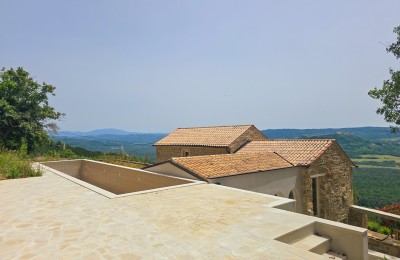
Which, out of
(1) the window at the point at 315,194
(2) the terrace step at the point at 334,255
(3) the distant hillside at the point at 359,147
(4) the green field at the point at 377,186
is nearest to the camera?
(2) the terrace step at the point at 334,255

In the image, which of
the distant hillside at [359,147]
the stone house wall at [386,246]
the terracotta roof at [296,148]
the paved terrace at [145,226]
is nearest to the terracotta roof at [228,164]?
the terracotta roof at [296,148]

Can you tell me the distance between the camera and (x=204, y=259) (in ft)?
13.8

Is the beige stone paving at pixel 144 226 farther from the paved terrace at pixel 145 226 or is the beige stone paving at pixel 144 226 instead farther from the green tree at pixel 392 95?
the green tree at pixel 392 95

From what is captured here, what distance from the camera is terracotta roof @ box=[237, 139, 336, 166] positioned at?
16.1 meters

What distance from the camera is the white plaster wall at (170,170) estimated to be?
39.9 ft

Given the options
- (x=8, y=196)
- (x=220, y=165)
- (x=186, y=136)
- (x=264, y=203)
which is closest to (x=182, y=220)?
(x=264, y=203)

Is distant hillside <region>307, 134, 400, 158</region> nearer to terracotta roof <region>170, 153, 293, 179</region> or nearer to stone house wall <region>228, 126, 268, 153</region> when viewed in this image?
stone house wall <region>228, 126, 268, 153</region>

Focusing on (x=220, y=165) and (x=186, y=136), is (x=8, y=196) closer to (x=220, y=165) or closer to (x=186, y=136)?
(x=220, y=165)

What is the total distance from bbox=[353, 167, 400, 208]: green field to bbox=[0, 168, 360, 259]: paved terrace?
3757cm

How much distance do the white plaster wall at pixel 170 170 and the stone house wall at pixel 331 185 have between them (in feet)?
24.9

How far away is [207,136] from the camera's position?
24.1 metres

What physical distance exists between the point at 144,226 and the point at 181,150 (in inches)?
736

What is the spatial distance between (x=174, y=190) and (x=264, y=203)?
3281 millimetres

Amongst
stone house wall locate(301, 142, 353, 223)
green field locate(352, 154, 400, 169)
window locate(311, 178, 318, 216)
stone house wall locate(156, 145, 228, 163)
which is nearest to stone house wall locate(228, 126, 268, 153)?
stone house wall locate(156, 145, 228, 163)
